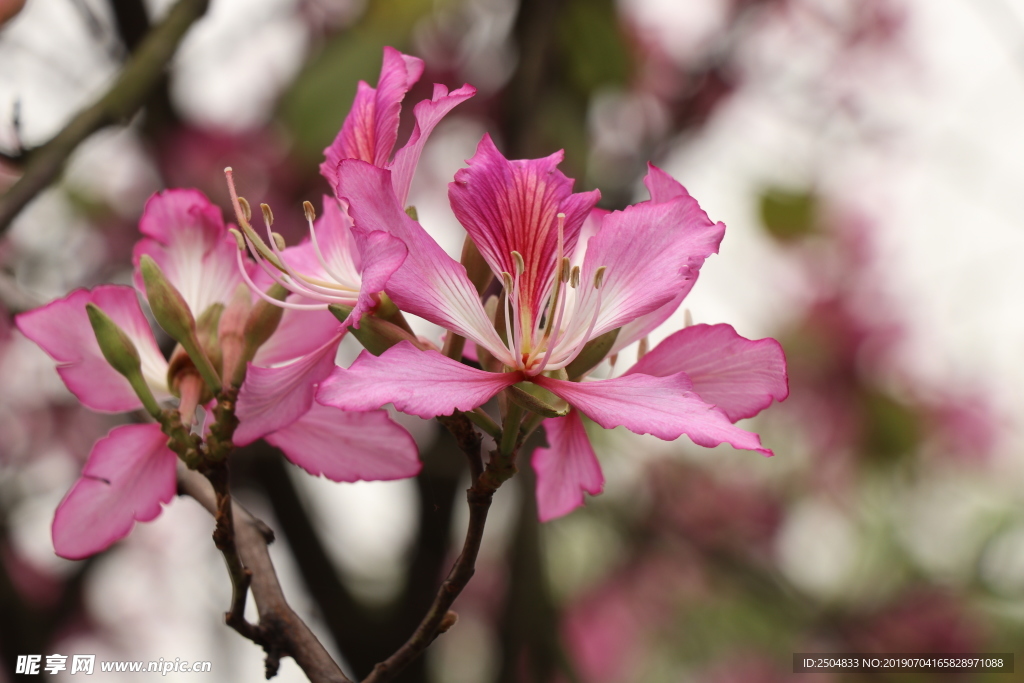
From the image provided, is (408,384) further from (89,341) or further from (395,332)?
(89,341)

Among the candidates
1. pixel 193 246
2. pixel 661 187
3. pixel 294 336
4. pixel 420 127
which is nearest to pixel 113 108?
pixel 193 246

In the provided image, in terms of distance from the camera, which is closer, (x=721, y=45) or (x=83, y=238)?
(x=83, y=238)

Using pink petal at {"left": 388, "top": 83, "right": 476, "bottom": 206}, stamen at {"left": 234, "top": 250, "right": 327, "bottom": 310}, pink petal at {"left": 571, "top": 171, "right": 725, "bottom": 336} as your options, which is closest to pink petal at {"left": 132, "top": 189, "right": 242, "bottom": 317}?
stamen at {"left": 234, "top": 250, "right": 327, "bottom": 310}

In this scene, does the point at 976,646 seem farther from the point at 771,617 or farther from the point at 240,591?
the point at 240,591

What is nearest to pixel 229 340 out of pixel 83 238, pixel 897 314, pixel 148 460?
pixel 148 460

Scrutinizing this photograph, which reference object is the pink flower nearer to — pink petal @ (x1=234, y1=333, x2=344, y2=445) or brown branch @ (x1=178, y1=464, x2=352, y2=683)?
pink petal @ (x1=234, y1=333, x2=344, y2=445)

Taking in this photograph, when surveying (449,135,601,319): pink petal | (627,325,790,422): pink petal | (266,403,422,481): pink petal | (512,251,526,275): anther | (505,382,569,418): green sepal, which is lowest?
(266,403,422,481): pink petal

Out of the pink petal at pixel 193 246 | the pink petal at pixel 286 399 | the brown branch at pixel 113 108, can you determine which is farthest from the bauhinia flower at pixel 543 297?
the brown branch at pixel 113 108
